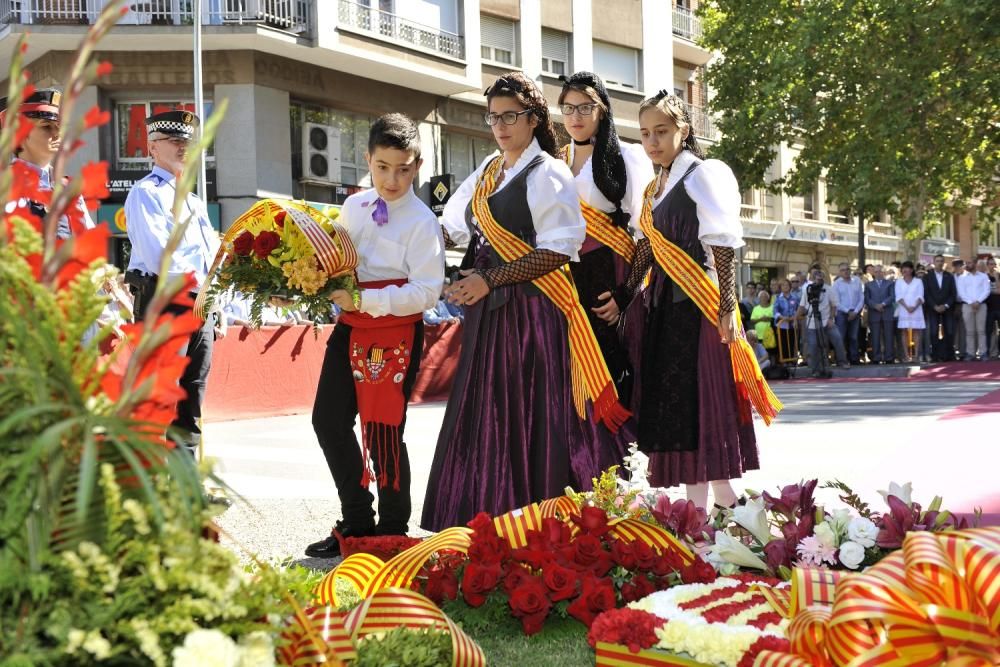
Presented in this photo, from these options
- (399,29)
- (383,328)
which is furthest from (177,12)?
(383,328)

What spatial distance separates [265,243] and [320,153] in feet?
67.9

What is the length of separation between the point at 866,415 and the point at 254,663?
11.1 m

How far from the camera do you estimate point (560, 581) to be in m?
2.95

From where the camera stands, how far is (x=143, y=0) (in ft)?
72.8

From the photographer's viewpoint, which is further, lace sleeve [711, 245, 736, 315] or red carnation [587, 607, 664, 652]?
lace sleeve [711, 245, 736, 315]

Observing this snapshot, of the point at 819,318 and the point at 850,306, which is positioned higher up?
the point at 850,306

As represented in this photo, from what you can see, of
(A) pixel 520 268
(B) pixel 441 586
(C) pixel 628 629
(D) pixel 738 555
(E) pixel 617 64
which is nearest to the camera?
(C) pixel 628 629

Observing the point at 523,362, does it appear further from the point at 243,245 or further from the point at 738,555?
the point at 738,555

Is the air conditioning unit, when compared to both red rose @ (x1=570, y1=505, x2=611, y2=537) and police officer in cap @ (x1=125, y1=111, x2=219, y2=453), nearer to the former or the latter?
police officer in cap @ (x1=125, y1=111, x2=219, y2=453)

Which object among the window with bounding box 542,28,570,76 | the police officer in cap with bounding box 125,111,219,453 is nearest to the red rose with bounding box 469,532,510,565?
the police officer in cap with bounding box 125,111,219,453

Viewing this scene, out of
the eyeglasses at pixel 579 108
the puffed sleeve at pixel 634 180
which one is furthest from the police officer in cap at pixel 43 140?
the puffed sleeve at pixel 634 180

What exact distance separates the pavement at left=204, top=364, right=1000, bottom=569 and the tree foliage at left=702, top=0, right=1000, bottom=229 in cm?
1310

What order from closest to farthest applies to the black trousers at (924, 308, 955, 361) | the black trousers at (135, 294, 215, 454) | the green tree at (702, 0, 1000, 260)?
1. the black trousers at (135, 294, 215, 454)
2. the black trousers at (924, 308, 955, 361)
3. the green tree at (702, 0, 1000, 260)

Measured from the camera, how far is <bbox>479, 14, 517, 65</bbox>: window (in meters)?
28.5
